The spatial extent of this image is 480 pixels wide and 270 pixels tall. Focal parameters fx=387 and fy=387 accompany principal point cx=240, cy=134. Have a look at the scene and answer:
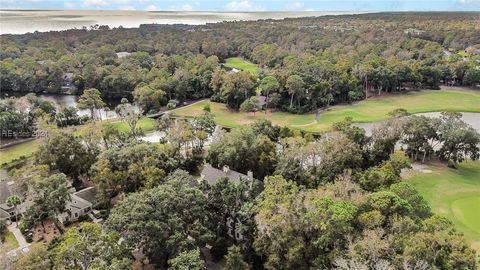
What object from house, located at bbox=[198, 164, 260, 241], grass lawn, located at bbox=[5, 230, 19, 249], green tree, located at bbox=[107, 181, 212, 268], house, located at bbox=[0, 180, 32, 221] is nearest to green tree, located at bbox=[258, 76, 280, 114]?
house, located at bbox=[198, 164, 260, 241]

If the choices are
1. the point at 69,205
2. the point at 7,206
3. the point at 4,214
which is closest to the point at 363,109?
the point at 69,205

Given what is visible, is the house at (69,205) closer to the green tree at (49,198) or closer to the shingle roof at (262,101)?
the green tree at (49,198)

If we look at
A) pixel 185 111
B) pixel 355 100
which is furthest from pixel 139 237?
pixel 355 100

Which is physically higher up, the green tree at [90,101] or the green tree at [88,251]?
the green tree at [90,101]

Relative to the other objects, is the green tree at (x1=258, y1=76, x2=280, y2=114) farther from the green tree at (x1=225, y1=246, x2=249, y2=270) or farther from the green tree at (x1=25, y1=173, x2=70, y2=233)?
the green tree at (x1=225, y1=246, x2=249, y2=270)

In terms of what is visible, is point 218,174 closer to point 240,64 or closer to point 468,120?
point 468,120

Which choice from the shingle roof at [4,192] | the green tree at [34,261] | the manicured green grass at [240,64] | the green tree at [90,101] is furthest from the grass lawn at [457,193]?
the manicured green grass at [240,64]
